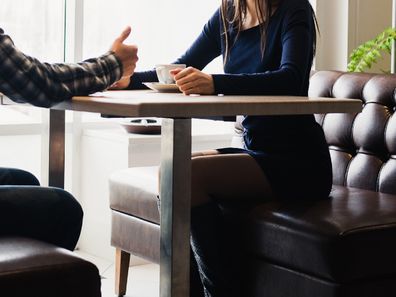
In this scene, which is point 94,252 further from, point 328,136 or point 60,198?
point 60,198

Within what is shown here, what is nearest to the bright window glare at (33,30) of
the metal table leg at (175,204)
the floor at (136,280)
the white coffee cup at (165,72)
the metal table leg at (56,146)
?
the floor at (136,280)

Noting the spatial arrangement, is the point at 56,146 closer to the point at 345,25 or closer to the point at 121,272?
the point at 121,272

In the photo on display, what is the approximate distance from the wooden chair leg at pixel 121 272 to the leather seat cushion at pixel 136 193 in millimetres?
182

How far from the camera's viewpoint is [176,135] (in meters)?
1.64

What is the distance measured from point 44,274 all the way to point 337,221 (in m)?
0.86

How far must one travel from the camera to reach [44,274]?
1.41 meters

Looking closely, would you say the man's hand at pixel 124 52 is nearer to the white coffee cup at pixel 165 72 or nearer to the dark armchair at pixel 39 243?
the white coffee cup at pixel 165 72

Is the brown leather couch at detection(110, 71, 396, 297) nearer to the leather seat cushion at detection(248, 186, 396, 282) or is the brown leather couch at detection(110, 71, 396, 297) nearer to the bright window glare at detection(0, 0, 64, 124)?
the leather seat cushion at detection(248, 186, 396, 282)

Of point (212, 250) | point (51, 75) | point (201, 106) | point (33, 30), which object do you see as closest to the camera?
point (201, 106)

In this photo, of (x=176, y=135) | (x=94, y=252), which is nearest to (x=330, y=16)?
(x=94, y=252)

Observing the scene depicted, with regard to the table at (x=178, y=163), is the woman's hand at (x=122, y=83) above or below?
above

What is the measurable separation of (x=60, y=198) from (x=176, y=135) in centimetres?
29

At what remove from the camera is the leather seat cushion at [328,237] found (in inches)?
77.2

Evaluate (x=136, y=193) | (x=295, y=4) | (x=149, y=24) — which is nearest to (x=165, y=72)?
(x=295, y=4)
